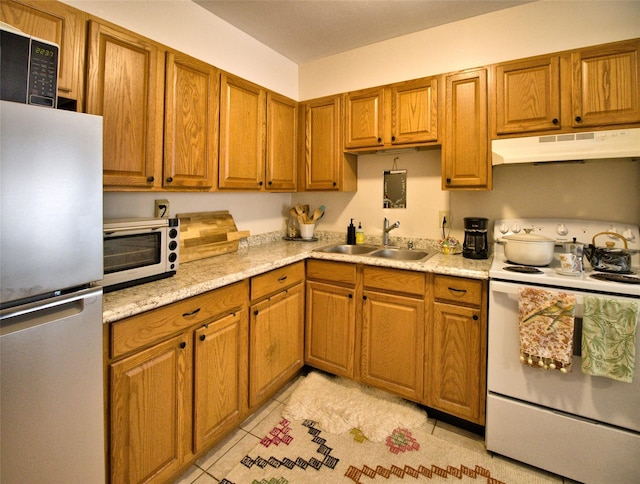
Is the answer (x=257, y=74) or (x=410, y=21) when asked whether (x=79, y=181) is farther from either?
(x=410, y=21)

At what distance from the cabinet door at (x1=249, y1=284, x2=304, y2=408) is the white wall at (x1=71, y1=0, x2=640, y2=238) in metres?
0.82

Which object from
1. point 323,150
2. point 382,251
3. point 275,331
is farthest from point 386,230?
point 275,331

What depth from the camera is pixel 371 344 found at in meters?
2.24

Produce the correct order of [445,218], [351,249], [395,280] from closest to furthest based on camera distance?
1. [395,280]
2. [445,218]
3. [351,249]

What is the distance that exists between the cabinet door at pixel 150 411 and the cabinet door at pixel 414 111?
196 cm

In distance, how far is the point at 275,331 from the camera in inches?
84.8

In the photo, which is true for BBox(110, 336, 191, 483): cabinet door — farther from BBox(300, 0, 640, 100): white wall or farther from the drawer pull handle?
BBox(300, 0, 640, 100): white wall

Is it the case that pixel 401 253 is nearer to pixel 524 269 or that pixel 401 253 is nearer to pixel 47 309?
pixel 524 269

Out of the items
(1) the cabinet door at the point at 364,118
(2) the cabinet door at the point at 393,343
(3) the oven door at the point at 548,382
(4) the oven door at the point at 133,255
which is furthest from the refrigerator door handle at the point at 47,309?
(1) the cabinet door at the point at 364,118

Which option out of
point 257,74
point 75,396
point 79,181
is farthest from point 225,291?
point 257,74

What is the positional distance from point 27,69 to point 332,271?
1.83 metres

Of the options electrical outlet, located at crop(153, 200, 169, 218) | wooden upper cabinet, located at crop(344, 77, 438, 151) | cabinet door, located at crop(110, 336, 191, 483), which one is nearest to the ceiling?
wooden upper cabinet, located at crop(344, 77, 438, 151)

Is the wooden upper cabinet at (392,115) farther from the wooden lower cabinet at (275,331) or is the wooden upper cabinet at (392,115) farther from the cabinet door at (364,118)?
the wooden lower cabinet at (275,331)

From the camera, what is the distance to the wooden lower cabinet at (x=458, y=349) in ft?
6.09
